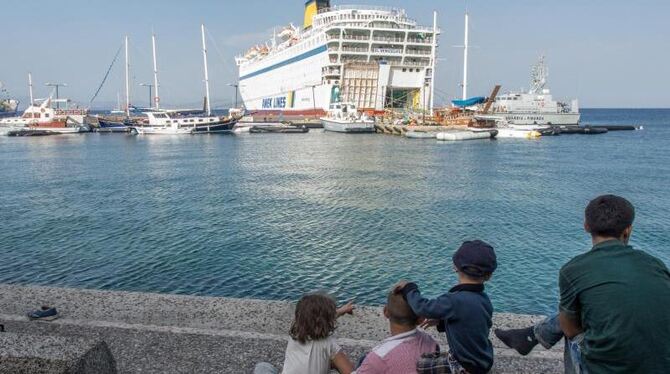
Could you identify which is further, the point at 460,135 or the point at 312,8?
the point at 312,8

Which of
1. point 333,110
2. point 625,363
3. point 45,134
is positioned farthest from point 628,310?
point 45,134

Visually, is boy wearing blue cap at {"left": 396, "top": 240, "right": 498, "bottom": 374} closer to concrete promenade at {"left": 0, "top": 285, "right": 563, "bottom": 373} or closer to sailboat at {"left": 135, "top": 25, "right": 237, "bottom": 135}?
concrete promenade at {"left": 0, "top": 285, "right": 563, "bottom": 373}

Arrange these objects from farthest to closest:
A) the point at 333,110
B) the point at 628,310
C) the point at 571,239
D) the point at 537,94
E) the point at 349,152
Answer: the point at 537,94 < the point at 333,110 < the point at 349,152 < the point at 571,239 < the point at 628,310

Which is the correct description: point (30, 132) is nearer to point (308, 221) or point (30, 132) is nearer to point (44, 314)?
point (308, 221)

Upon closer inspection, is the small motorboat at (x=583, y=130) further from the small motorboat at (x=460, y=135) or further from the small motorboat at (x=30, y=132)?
the small motorboat at (x=30, y=132)

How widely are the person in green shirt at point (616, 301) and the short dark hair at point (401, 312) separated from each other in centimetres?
82

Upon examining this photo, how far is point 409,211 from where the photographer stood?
2055 cm

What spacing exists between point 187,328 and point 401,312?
10.4 feet

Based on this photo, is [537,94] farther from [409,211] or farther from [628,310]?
[628,310]

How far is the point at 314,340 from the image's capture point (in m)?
3.51

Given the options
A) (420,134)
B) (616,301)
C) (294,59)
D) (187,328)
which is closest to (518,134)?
(420,134)

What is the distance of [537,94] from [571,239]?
242ft

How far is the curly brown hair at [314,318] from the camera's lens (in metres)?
3.46

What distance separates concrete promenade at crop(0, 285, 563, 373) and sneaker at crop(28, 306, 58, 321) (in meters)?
0.08
